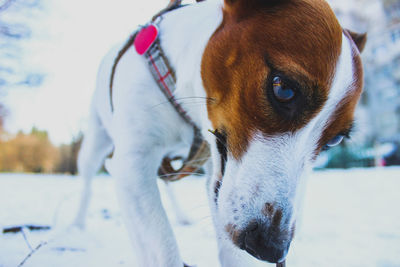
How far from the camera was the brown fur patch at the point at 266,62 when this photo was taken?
1.09 meters

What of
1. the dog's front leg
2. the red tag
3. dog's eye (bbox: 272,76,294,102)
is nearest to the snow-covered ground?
the dog's front leg

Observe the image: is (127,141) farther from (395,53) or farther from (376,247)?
(395,53)

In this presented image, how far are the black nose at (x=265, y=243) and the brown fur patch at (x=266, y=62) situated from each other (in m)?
0.29

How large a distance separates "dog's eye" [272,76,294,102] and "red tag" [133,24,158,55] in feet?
2.50

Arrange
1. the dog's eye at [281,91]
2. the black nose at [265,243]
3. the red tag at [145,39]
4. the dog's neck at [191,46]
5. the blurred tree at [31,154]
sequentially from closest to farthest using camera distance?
1. the black nose at [265,243]
2. the dog's eye at [281,91]
3. the dog's neck at [191,46]
4. the red tag at [145,39]
5. the blurred tree at [31,154]

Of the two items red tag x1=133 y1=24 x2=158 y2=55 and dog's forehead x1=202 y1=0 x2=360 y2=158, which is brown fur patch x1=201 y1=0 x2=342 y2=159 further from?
red tag x1=133 y1=24 x2=158 y2=55

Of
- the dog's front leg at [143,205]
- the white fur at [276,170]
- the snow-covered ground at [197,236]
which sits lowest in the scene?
the snow-covered ground at [197,236]

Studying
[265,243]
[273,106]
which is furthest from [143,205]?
[273,106]

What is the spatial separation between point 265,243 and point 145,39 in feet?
3.81

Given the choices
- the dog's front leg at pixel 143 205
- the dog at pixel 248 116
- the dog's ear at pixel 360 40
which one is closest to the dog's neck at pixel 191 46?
the dog at pixel 248 116

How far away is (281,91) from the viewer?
109cm

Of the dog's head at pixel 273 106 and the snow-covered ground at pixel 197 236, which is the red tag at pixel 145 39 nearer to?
the dog's head at pixel 273 106

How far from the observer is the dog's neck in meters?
1.47

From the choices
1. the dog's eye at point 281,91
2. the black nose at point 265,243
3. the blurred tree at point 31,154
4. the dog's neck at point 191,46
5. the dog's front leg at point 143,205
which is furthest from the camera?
the blurred tree at point 31,154
